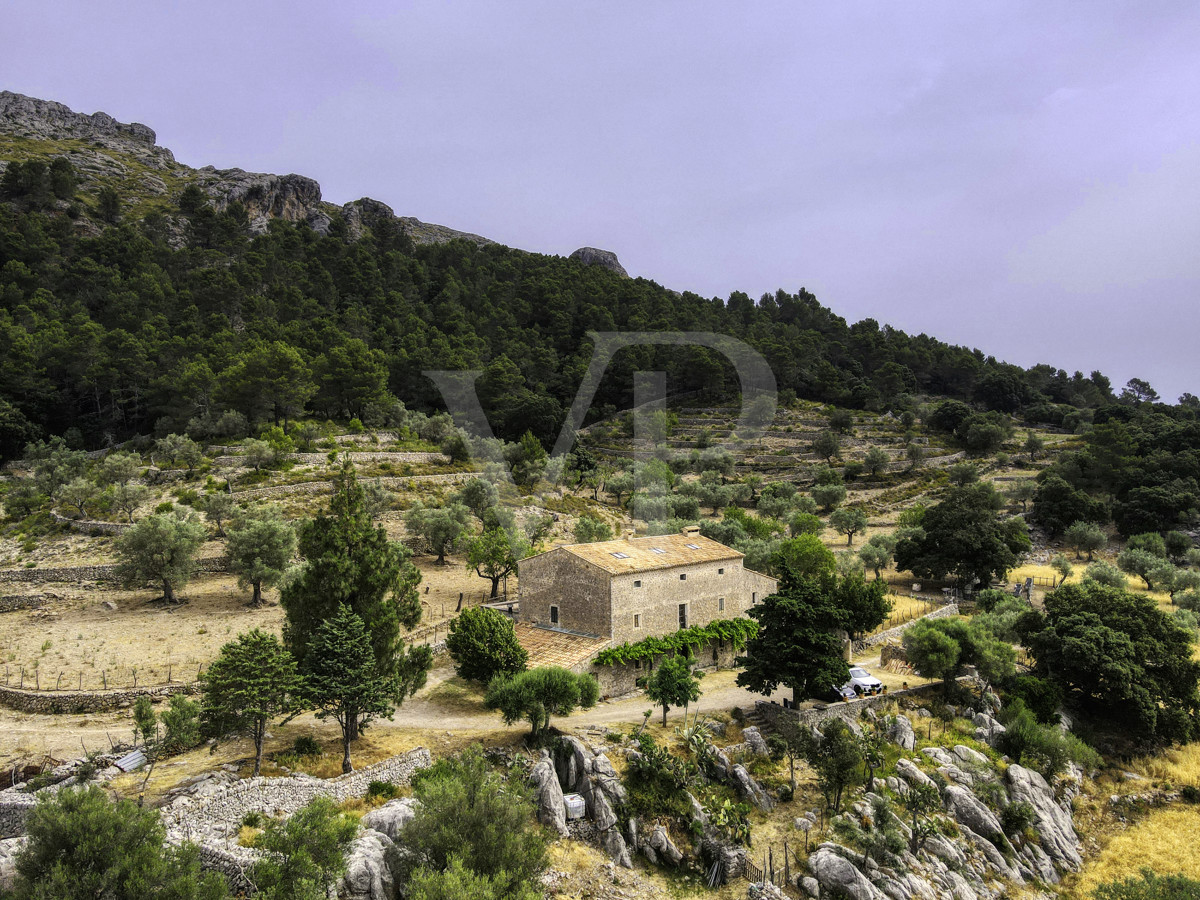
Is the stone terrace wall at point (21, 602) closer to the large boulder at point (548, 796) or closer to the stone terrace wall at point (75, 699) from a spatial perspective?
the stone terrace wall at point (75, 699)

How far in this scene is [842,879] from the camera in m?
18.2

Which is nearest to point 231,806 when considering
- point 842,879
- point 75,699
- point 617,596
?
point 75,699

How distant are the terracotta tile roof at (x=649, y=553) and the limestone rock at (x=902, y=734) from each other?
1010 centimetres

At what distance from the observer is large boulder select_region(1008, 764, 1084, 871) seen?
2295cm

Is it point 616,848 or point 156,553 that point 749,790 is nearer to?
point 616,848

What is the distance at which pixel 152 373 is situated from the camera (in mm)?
60250

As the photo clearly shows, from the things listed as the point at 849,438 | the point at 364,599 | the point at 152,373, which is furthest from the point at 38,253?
the point at 849,438

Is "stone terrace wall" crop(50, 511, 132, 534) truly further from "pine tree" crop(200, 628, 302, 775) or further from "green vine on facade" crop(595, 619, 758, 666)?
"green vine on facade" crop(595, 619, 758, 666)

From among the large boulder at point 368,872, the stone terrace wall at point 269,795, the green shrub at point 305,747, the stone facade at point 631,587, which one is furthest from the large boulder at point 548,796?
the stone facade at point 631,587

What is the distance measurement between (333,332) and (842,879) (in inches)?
2554

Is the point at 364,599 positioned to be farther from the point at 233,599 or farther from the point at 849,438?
the point at 849,438

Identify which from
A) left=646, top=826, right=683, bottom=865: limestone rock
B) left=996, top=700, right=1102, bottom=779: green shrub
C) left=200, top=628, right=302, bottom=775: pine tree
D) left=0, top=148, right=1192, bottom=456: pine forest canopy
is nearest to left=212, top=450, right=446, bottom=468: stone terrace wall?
left=0, top=148, right=1192, bottom=456: pine forest canopy

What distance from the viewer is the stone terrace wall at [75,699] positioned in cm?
2139

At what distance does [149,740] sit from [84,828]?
510cm
